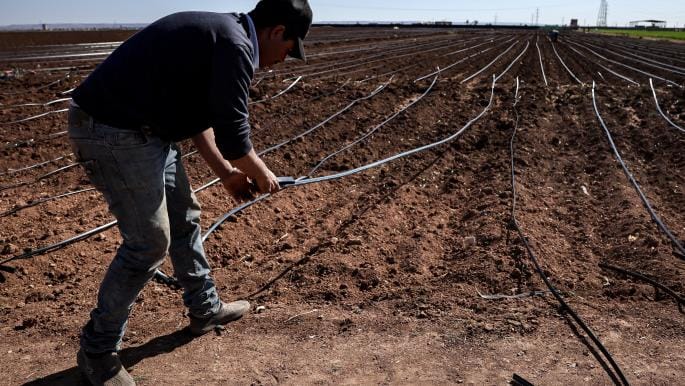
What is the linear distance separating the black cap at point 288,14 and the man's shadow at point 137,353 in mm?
1711

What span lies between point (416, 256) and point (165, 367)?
76.6 inches

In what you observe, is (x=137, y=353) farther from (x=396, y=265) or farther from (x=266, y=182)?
(x=396, y=265)

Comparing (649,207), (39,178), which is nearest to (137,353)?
(39,178)

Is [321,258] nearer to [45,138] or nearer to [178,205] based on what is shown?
[178,205]

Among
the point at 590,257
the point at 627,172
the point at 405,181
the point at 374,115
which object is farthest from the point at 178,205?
the point at 374,115

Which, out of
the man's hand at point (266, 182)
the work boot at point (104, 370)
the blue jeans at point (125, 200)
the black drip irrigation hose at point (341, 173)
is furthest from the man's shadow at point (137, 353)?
the man's hand at point (266, 182)

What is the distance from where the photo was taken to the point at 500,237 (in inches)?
166

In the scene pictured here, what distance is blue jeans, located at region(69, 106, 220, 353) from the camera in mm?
2283

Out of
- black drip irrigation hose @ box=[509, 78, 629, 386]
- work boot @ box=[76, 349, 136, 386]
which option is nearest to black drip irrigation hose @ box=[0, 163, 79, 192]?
work boot @ box=[76, 349, 136, 386]

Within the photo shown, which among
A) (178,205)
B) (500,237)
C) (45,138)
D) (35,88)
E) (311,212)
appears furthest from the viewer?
(35,88)

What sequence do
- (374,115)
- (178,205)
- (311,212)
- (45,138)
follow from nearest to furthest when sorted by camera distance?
1. (178,205)
2. (311,212)
3. (45,138)
4. (374,115)

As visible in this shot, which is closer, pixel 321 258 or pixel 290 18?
pixel 290 18

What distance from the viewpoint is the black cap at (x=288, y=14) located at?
225 centimetres

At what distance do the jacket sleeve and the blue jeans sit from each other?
375 mm
